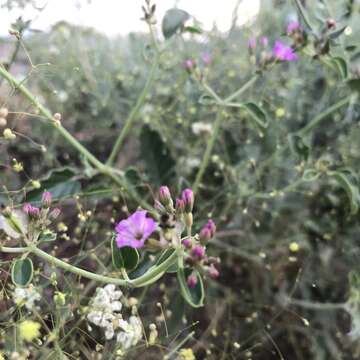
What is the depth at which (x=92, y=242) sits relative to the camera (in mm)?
1131

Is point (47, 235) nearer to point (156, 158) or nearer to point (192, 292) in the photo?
point (192, 292)

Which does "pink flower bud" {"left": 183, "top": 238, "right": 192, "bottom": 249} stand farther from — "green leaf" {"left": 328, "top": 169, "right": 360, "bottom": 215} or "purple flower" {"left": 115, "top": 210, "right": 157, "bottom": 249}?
"green leaf" {"left": 328, "top": 169, "right": 360, "bottom": 215}

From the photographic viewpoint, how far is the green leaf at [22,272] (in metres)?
0.60

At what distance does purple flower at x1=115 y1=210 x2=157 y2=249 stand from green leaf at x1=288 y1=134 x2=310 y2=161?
0.48m

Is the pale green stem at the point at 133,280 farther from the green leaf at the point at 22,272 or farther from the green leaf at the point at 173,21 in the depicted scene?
the green leaf at the point at 173,21

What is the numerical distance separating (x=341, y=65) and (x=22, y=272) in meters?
0.61

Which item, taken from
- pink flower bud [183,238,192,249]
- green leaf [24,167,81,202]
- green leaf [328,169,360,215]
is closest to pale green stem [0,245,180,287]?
pink flower bud [183,238,192,249]

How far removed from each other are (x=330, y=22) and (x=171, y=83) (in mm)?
633

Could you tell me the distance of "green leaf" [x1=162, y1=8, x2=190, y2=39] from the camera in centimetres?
100

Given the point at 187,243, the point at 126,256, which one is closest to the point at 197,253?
the point at 187,243

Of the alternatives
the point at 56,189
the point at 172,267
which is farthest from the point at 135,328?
the point at 56,189

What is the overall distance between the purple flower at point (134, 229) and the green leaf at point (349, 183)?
1.45 feet

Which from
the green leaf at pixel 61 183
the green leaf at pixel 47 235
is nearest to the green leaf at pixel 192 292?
the green leaf at pixel 47 235

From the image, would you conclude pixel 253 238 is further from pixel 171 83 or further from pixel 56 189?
pixel 171 83
